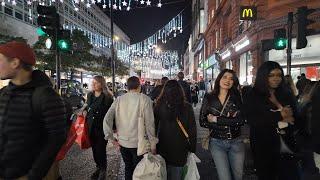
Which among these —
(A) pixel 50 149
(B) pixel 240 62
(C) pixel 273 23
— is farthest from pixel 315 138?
(B) pixel 240 62

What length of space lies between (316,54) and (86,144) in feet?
52.3

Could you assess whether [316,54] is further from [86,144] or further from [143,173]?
[143,173]

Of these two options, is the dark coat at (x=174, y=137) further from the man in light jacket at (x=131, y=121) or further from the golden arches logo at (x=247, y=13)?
the golden arches logo at (x=247, y=13)

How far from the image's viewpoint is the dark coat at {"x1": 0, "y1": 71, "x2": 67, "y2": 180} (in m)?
2.77

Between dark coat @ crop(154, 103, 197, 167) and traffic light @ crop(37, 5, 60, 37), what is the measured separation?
6.18 meters

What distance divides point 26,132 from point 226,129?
106 inches

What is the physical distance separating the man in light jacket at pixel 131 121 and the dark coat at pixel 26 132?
2.39m

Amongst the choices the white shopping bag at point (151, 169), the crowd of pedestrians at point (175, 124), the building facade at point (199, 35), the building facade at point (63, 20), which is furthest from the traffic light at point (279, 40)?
the building facade at point (199, 35)

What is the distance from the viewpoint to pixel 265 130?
4.43 meters

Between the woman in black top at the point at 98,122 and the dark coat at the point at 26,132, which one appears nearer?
the dark coat at the point at 26,132

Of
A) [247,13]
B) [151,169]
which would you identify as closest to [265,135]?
[151,169]

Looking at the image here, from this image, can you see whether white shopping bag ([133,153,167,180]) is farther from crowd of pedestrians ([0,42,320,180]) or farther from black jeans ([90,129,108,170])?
black jeans ([90,129,108,170])

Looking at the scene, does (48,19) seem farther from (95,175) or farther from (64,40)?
(95,175)

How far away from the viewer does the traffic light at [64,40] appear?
10.6 m
